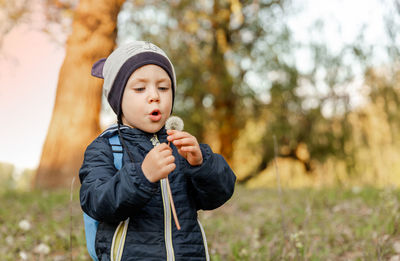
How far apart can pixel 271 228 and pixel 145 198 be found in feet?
8.51

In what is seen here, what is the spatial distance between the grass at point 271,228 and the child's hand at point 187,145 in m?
1.21

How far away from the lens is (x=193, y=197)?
1854 mm

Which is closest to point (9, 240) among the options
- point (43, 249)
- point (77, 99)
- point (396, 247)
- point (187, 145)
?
point (43, 249)

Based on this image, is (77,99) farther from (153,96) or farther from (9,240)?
(153,96)

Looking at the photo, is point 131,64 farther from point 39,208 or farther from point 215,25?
point 215,25

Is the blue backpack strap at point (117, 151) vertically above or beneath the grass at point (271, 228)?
above

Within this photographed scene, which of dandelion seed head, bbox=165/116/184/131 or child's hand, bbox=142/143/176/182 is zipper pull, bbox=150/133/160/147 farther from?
child's hand, bbox=142/143/176/182

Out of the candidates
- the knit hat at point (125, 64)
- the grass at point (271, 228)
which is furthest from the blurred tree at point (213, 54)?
the knit hat at point (125, 64)

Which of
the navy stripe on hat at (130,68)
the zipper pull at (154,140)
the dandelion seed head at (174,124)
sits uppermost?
the navy stripe on hat at (130,68)

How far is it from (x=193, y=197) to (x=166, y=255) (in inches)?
11.9

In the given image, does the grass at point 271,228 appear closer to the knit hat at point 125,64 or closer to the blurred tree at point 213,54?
the knit hat at point 125,64

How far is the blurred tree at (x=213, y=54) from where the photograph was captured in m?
9.80

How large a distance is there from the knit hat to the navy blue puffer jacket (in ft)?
0.54

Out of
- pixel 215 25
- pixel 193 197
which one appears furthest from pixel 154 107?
pixel 215 25
